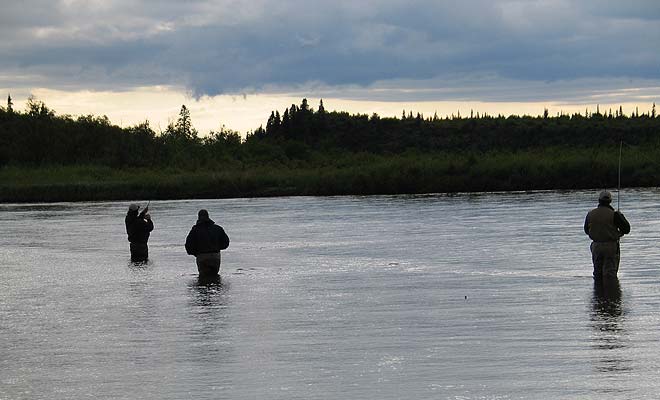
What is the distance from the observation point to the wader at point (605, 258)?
18750 millimetres

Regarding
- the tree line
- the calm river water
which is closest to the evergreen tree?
the tree line

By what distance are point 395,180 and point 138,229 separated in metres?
51.8

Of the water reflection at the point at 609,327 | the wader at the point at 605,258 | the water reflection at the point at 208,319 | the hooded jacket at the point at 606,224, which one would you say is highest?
the hooded jacket at the point at 606,224

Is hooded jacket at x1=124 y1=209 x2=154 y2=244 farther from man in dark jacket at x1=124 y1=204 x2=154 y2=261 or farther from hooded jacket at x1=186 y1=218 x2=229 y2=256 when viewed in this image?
hooded jacket at x1=186 y1=218 x2=229 y2=256

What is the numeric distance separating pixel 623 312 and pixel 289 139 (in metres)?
113

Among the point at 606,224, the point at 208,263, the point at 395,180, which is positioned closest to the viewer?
the point at 606,224

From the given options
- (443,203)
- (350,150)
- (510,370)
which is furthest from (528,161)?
(510,370)

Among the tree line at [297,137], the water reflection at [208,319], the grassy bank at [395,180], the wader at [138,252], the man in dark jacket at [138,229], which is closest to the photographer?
the water reflection at [208,319]

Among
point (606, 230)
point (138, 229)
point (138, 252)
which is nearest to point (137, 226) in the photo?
point (138, 229)

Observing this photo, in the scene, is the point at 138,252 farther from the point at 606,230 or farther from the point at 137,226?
the point at 606,230

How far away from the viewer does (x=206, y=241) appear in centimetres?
2144

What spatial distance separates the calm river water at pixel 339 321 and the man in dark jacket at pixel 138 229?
45 centimetres

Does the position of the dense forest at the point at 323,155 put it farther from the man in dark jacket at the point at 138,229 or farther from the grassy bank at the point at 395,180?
the man in dark jacket at the point at 138,229

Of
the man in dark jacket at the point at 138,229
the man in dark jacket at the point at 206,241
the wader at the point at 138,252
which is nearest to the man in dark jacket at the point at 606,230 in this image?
the man in dark jacket at the point at 206,241
